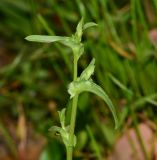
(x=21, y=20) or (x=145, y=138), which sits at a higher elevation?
(x=21, y=20)

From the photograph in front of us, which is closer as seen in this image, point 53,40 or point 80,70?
point 53,40

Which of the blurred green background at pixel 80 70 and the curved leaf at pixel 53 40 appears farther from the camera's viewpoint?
the blurred green background at pixel 80 70

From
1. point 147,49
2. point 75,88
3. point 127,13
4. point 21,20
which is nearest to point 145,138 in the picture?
point 147,49

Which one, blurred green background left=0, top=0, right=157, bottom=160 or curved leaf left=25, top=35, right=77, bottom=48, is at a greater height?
blurred green background left=0, top=0, right=157, bottom=160

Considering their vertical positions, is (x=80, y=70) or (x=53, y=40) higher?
(x=80, y=70)

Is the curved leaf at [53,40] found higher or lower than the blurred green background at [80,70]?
lower

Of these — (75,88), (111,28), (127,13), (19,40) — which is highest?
(19,40)

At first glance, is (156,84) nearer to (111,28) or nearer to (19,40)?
(111,28)

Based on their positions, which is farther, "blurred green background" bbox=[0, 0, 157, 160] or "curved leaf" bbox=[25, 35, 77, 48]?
"blurred green background" bbox=[0, 0, 157, 160]
